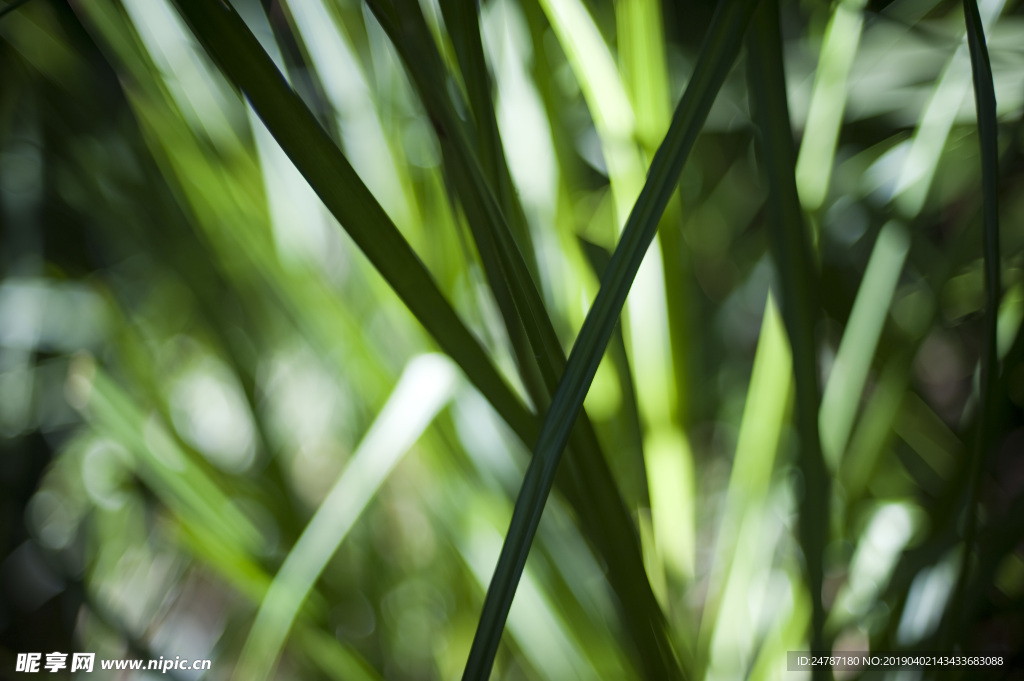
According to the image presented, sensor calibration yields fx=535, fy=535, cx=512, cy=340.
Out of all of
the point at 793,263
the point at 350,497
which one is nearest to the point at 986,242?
the point at 793,263

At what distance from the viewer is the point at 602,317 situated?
0.07 m

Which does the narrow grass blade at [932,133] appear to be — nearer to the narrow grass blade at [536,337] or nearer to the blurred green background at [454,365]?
the blurred green background at [454,365]

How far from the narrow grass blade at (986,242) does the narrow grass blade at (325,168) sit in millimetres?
83

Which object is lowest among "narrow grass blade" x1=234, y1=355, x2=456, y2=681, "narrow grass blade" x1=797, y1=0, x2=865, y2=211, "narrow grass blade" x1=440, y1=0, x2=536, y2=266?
"narrow grass blade" x1=234, y1=355, x2=456, y2=681

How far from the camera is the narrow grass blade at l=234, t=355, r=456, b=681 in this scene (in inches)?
4.6

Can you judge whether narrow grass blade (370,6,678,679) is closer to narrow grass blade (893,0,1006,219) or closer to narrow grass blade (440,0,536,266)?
narrow grass blade (440,0,536,266)

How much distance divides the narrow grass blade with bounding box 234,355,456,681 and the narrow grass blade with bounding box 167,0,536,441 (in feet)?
0.15

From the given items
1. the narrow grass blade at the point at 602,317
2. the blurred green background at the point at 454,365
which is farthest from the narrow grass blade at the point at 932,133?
the narrow grass blade at the point at 602,317

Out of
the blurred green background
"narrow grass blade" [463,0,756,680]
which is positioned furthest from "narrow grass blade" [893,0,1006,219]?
"narrow grass blade" [463,0,756,680]

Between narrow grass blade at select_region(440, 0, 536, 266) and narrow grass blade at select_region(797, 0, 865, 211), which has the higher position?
narrow grass blade at select_region(797, 0, 865, 211)

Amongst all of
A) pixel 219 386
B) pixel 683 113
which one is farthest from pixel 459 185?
pixel 219 386

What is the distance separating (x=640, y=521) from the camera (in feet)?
0.44

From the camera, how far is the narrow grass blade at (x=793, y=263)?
0.27 ft

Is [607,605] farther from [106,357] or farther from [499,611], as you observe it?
[106,357]
